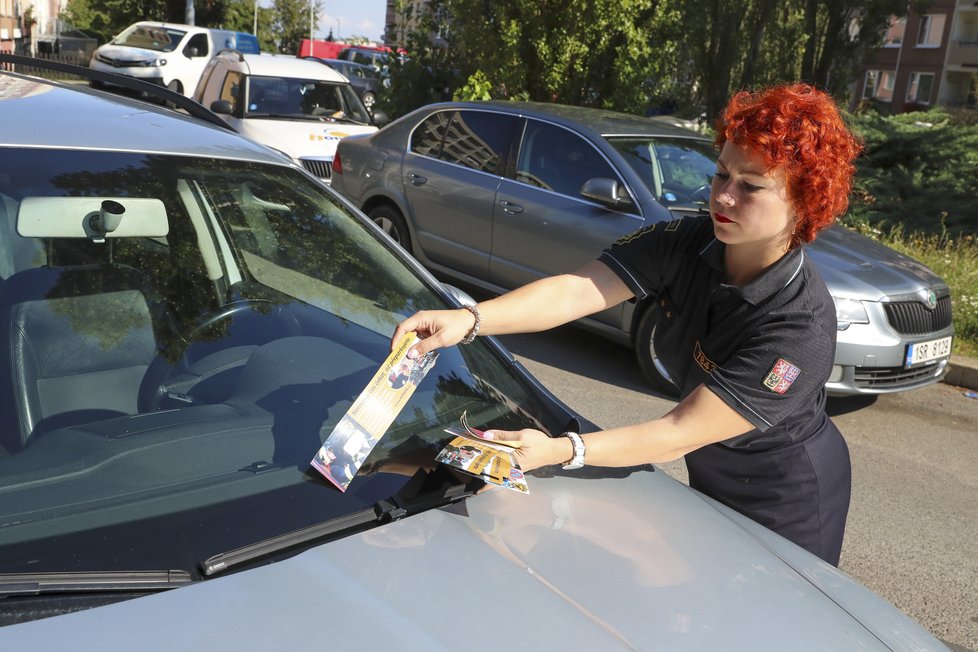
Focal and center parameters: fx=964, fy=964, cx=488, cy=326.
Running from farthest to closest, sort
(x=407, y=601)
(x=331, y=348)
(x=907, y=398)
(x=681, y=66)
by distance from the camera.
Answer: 1. (x=681, y=66)
2. (x=907, y=398)
3. (x=331, y=348)
4. (x=407, y=601)

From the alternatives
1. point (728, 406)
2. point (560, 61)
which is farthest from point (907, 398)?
point (560, 61)

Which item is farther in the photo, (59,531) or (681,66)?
(681,66)

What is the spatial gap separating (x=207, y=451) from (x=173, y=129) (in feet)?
3.60

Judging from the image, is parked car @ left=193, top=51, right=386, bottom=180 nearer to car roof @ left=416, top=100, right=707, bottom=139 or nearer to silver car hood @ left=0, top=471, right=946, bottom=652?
car roof @ left=416, top=100, right=707, bottom=139

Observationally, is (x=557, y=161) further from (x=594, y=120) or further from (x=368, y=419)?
(x=368, y=419)

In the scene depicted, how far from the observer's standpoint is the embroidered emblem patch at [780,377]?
6.76 feet

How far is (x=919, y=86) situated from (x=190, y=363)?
5331cm

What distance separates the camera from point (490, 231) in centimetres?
662

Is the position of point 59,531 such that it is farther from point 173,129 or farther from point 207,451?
point 173,129

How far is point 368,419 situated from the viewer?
1.95 metres

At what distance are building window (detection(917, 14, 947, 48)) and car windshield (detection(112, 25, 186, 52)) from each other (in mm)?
38890

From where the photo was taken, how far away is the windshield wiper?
64.3 inches

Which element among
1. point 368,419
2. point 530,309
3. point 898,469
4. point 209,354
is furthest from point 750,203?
point 898,469

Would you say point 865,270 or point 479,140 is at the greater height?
point 479,140
